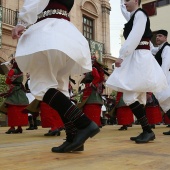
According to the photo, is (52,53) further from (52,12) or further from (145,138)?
(145,138)

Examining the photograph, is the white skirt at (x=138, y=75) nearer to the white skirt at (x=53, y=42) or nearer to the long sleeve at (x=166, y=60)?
the long sleeve at (x=166, y=60)

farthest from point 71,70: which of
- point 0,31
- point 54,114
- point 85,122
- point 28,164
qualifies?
A: point 0,31

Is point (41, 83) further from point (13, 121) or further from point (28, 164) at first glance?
point (13, 121)

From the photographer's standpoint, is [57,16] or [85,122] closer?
[85,122]

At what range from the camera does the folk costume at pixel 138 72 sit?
121 inches

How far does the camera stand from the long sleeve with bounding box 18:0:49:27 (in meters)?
2.09

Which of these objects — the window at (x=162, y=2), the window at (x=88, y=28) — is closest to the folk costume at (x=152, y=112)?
the window at (x=88, y=28)

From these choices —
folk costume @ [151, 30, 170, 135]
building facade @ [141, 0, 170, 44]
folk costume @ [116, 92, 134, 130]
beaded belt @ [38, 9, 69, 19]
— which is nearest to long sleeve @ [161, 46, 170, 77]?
folk costume @ [151, 30, 170, 135]

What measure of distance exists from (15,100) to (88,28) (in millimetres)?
12603

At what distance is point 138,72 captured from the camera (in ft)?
10.4

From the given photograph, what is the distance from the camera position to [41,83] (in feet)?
7.14

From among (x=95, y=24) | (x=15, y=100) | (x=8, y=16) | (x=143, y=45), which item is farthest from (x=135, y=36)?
(x=95, y=24)

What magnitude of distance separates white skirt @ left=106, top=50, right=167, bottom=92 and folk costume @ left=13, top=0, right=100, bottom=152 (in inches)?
37.8

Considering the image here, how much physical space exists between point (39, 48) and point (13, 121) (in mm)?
3466
